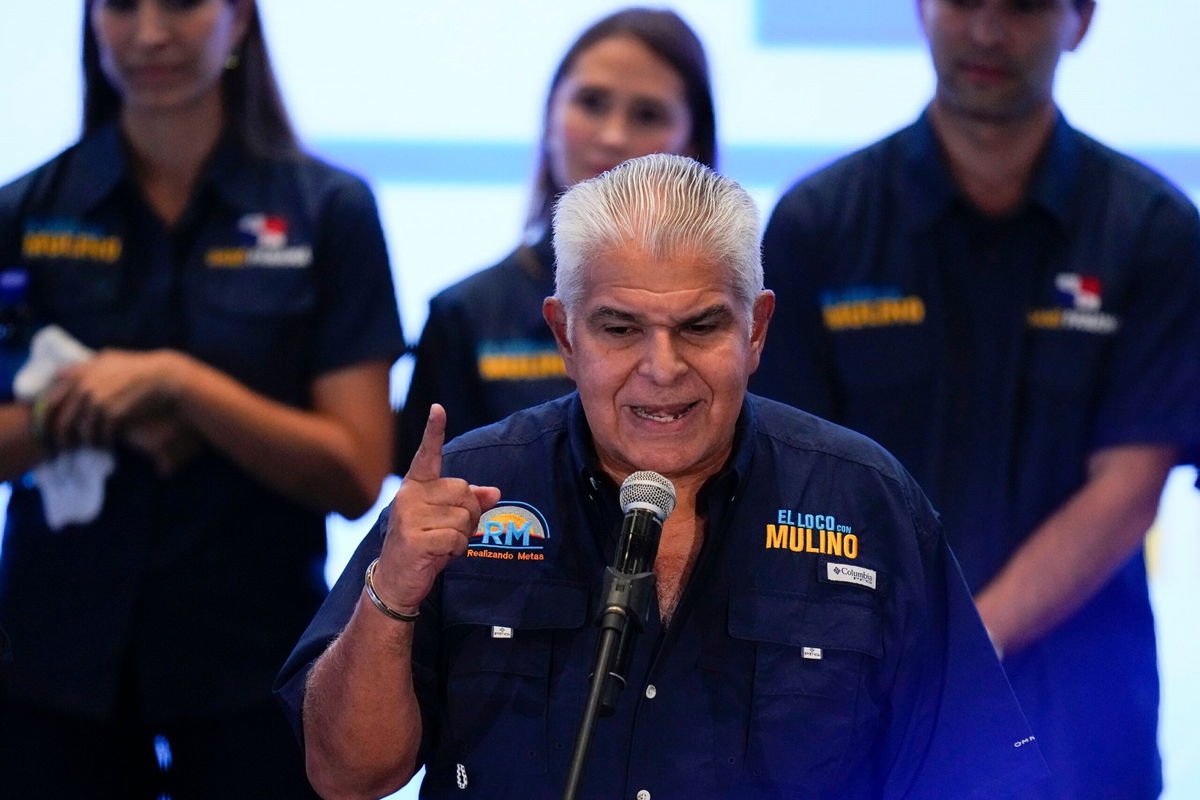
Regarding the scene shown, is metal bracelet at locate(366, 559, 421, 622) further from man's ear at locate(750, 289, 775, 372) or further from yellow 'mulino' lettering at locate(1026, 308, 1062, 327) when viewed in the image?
yellow 'mulino' lettering at locate(1026, 308, 1062, 327)

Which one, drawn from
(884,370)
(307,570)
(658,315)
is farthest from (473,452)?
(884,370)

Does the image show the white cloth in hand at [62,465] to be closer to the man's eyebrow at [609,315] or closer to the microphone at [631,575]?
the man's eyebrow at [609,315]

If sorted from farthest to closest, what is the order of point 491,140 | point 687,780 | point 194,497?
1. point 491,140
2. point 194,497
3. point 687,780

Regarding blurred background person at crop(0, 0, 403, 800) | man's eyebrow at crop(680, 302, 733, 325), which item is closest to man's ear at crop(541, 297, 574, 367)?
man's eyebrow at crop(680, 302, 733, 325)

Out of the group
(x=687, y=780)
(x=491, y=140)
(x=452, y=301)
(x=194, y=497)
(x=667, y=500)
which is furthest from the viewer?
(x=491, y=140)

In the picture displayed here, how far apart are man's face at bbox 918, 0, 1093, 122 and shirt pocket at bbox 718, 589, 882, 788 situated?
1.10 m

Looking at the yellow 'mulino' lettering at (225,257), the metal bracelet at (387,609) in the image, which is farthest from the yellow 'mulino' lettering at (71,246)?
the metal bracelet at (387,609)

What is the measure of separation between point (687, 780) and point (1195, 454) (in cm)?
130

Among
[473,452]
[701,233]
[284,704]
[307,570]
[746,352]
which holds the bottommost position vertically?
[307,570]

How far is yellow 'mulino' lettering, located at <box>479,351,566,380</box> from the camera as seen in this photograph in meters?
2.93

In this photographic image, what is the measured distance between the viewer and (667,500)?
176 centimetres

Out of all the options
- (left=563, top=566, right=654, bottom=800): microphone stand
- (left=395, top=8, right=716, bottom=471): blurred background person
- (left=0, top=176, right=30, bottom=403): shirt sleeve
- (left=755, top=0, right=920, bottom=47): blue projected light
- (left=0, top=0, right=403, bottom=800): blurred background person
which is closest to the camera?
(left=563, top=566, right=654, bottom=800): microphone stand

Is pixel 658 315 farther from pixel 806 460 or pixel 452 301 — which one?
pixel 452 301

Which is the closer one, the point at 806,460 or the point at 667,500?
the point at 667,500
